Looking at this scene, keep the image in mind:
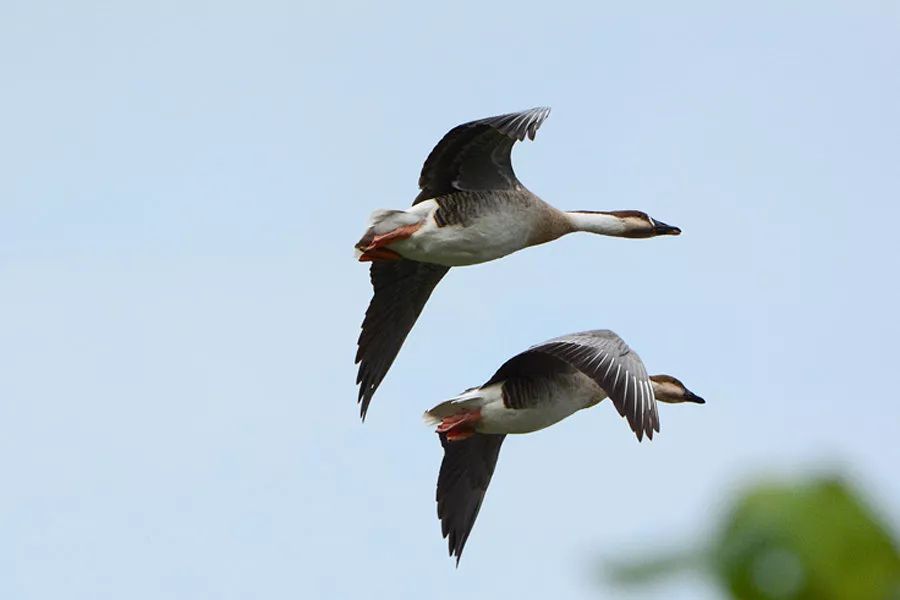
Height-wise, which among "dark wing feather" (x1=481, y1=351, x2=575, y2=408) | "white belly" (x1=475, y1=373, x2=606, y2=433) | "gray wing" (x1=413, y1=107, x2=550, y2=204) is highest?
"gray wing" (x1=413, y1=107, x2=550, y2=204)

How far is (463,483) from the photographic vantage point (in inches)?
543

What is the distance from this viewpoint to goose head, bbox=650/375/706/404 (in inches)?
559

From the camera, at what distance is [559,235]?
12.0 m

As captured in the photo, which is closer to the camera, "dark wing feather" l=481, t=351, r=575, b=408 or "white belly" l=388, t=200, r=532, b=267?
"white belly" l=388, t=200, r=532, b=267

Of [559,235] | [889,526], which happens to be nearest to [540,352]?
[559,235]

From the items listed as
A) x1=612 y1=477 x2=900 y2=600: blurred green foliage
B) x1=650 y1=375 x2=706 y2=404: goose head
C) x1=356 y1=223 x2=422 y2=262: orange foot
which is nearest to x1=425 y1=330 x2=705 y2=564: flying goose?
x1=650 y1=375 x2=706 y2=404: goose head

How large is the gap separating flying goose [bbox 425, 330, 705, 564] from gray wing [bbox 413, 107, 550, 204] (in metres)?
1.33

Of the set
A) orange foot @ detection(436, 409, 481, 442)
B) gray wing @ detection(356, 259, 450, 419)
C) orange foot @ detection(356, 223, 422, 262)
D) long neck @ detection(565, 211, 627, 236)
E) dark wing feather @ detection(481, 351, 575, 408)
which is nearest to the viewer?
orange foot @ detection(356, 223, 422, 262)

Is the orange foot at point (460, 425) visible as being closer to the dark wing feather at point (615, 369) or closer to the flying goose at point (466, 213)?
the dark wing feather at point (615, 369)

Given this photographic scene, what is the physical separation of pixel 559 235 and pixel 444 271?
54.5 inches

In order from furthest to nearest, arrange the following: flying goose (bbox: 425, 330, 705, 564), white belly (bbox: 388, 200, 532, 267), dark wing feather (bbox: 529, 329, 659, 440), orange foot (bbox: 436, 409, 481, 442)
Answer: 1. orange foot (bbox: 436, 409, 481, 442)
2. white belly (bbox: 388, 200, 532, 267)
3. flying goose (bbox: 425, 330, 705, 564)
4. dark wing feather (bbox: 529, 329, 659, 440)

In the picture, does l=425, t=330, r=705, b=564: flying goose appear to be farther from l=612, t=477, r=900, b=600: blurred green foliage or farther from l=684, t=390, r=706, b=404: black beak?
l=612, t=477, r=900, b=600: blurred green foliage

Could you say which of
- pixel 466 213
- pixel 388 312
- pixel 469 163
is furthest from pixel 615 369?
pixel 388 312

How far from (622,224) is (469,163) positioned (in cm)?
261
